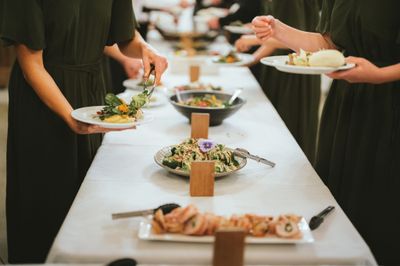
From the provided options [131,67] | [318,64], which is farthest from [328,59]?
[131,67]

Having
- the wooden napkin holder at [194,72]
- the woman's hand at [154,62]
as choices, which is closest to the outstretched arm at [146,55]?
the woman's hand at [154,62]

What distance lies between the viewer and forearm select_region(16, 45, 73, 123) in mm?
1694

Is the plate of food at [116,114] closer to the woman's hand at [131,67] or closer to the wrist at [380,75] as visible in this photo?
the wrist at [380,75]

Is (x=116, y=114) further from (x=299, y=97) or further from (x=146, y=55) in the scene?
(x=299, y=97)

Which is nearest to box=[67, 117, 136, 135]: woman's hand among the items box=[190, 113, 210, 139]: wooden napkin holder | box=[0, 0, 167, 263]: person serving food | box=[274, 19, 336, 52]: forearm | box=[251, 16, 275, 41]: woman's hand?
box=[0, 0, 167, 263]: person serving food

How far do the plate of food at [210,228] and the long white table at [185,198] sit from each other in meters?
0.02

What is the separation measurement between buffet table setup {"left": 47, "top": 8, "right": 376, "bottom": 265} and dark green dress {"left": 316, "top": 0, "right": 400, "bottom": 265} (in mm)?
231

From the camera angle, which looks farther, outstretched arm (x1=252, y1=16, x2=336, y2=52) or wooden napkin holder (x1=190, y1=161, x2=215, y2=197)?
outstretched arm (x1=252, y1=16, x2=336, y2=52)

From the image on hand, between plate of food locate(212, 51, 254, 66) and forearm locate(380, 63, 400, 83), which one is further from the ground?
forearm locate(380, 63, 400, 83)

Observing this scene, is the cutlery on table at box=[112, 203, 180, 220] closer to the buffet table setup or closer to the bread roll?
the buffet table setup

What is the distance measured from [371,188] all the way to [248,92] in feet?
3.70

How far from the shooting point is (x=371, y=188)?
1.88 m

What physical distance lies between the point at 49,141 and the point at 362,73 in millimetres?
Result: 1086

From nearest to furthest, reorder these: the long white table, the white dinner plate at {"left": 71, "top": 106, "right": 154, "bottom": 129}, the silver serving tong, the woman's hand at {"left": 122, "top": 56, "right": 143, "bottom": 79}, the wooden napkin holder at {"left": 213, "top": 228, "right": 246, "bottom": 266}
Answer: the wooden napkin holder at {"left": 213, "top": 228, "right": 246, "bottom": 266}
the long white table
the white dinner plate at {"left": 71, "top": 106, "right": 154, "bottom": 129}
the silver serving tong
the woman's hand at {"left": 122, "top": 56, "right": 143, "bottom": 79}
